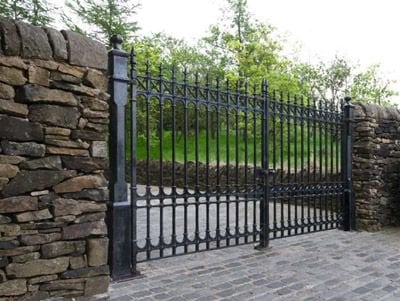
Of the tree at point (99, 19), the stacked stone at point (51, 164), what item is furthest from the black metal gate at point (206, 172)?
the tree at point (99, 19)

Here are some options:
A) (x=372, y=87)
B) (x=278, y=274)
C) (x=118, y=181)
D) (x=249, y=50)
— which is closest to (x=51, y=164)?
(x=118, y=181)

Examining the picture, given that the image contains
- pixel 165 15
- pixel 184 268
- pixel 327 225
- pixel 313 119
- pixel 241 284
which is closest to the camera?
pixel 241 284

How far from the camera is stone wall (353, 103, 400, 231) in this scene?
6234 millimetres

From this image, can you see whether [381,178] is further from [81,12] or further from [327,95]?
[81,12]

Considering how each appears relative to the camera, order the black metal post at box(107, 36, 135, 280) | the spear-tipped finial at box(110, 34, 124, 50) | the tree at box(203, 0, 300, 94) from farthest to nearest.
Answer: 1. the tree at box(203, 0, 300, 94)
2. the spear-tipped finial at box(110, 34, 124, 50)
3. the black metal post at box(107, 36, 135, 280)

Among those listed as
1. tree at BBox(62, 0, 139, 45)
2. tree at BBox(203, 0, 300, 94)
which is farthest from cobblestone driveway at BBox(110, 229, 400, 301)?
tree at BBox(62, 0, 139, 45)

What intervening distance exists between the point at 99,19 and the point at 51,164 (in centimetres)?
1252

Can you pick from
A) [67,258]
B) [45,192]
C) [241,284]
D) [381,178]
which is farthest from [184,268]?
[381,178]

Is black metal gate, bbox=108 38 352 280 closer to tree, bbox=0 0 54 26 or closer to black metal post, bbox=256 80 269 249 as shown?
black metal post, bbox=256 80 269 249

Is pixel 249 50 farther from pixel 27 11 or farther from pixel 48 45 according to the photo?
pixel 48 45

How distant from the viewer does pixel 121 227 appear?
3646 mm

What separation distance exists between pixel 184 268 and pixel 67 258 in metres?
1.36

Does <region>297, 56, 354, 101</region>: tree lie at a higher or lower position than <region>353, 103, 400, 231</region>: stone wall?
higher

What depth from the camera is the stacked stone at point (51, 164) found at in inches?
114
